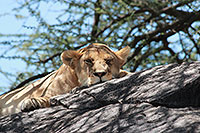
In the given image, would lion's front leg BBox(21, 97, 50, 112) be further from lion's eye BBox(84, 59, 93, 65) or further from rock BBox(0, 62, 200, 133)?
lion's eye BBox(84, 59, 93, 65)

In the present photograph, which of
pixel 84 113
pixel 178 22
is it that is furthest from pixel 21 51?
pixel 84 113

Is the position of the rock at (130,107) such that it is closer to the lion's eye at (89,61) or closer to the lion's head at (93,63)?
the lion's head at (93,63)

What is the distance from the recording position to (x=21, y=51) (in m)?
8.00

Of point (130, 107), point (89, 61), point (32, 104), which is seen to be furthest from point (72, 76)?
point (130, 107)

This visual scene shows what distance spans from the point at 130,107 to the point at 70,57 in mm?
1615

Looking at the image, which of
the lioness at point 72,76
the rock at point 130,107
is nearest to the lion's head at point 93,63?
the lioness at point 72,76

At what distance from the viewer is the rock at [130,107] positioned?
3686 millimetres

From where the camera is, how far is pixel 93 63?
5180 millimetres

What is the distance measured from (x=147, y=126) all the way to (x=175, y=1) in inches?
194

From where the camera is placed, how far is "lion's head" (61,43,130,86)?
5055mm

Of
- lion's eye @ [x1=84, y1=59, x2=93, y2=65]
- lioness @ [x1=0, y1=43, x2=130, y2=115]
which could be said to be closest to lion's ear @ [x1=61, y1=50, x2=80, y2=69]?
lioness @ [x1=0, y1=43, x2=130, y2=115]

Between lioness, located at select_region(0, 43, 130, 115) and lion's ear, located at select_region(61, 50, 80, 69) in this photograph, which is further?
lion's ear, located at select_region(61, 50, 80, 69)

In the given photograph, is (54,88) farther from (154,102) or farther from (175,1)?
(175,1)

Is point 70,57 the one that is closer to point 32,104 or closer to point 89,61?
point 89,61
